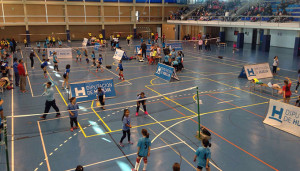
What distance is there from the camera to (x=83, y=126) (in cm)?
1243

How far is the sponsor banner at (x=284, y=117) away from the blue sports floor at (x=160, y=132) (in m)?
0.36

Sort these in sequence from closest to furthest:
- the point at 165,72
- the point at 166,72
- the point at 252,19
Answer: the point at 166,72 → the point at 165,72 → the point at 252,19

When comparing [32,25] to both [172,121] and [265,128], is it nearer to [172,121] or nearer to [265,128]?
[172,121]

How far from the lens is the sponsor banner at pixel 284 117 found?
11.3 meters

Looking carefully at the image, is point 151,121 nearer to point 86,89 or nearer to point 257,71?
point 86,89

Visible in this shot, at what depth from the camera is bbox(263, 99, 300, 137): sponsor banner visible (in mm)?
11273

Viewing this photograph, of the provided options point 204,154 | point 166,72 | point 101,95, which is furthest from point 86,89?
point 204,154

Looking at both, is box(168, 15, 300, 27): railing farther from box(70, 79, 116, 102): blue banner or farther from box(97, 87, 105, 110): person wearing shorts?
box(97, 87, 105, 110): person wearing shorts

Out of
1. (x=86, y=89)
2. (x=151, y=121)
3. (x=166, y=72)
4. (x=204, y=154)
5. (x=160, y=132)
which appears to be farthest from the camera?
(x=166, y=72)

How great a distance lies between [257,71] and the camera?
20422 millimetres

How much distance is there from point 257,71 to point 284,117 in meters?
9.33

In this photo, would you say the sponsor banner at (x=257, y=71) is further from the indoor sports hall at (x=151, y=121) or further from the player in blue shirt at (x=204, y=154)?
the player in blue shirt at (x=204, y=154)

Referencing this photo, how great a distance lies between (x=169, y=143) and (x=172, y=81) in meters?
10.4

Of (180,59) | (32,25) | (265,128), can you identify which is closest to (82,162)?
(265,128)
